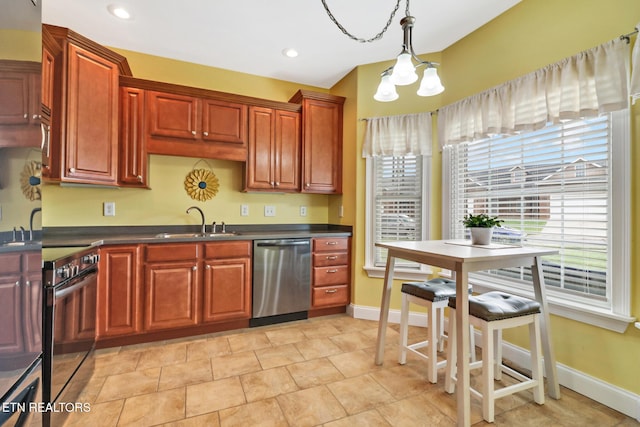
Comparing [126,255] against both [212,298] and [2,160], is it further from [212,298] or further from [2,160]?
[2,160]

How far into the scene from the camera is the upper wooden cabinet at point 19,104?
0.65 meters

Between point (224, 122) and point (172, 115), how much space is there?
48cm

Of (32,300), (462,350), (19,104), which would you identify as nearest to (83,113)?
(19,104)

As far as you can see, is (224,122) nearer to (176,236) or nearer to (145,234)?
(176,236)

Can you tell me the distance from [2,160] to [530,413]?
252cm

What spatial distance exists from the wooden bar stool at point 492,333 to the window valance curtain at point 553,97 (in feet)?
4.09

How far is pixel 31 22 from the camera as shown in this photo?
756 mm

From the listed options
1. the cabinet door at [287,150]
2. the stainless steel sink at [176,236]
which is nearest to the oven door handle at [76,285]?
the stainless steel sink at [176,236]

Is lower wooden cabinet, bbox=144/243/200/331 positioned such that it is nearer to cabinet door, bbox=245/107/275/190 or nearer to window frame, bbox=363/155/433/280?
cabinet door, bbox=245/107/275/190

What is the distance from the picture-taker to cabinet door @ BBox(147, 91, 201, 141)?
2.74m

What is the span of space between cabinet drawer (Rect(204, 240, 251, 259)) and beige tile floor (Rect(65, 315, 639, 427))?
766mm

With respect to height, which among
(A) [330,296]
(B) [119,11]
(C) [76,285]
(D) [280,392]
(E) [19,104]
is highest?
(B) [119,11]

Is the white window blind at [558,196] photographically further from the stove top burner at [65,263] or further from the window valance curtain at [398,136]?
the stove top burner at [65,263]

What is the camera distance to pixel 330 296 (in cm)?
316
